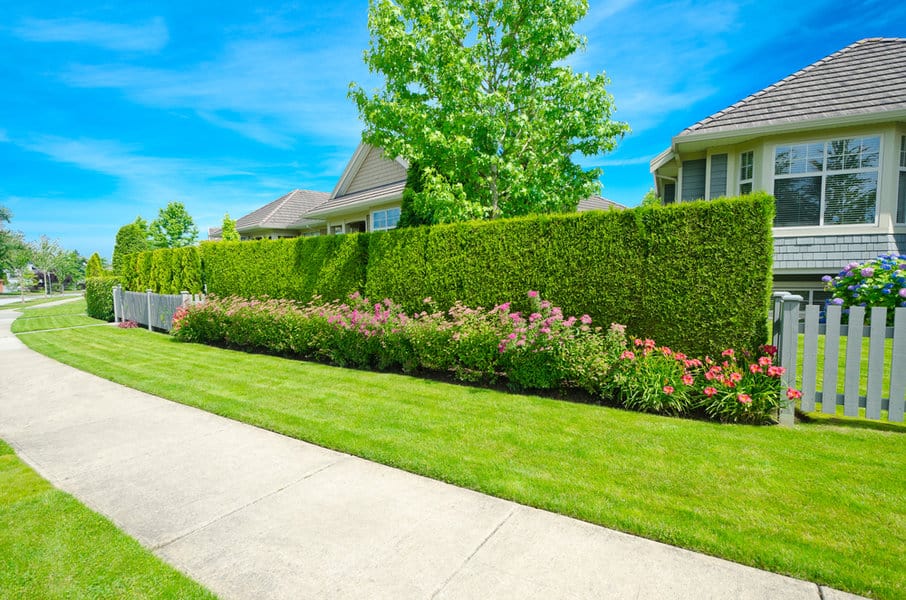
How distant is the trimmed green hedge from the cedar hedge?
15.2 m

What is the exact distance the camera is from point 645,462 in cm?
382

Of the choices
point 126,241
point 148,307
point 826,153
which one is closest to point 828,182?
point 826,153

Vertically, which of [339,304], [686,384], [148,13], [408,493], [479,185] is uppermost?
[148,13]

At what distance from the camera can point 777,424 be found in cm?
479

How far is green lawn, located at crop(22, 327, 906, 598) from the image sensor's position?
265 cm

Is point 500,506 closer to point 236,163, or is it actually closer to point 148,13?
point 148,13

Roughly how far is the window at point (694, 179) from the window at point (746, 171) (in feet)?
3.24

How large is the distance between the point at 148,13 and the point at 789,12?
1382 cm

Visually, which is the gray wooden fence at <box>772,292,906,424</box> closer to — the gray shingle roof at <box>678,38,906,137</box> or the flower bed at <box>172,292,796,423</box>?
the flower bed at <box>172,292,796,423</box>

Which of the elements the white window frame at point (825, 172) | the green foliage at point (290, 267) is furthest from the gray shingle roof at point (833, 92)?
the green foliage at point (290, 267)

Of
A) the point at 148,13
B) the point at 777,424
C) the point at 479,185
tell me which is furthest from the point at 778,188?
the point at 148,13

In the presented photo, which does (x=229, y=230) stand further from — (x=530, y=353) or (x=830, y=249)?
(x=830, y=249)

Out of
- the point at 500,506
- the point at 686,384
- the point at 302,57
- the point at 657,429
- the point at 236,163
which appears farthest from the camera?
the point at 236,163

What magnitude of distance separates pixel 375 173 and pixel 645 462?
59.3 feet
